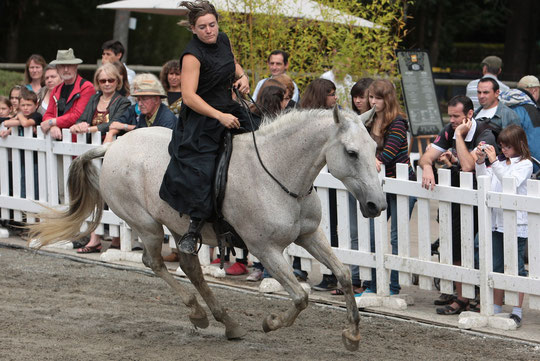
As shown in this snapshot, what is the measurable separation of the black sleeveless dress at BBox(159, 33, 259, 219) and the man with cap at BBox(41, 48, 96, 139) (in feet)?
13.2

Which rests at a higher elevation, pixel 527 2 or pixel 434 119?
pixel 527 2

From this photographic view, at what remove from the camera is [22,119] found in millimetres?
10789

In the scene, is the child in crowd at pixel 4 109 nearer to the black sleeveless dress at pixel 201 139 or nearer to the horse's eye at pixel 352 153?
the black sleeveless dress at pixel 201 139

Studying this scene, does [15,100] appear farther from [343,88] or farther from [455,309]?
[455,309]

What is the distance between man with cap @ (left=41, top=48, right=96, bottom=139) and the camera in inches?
410

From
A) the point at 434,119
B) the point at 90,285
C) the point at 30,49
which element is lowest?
the point at 90,285

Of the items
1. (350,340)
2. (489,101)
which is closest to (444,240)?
(489,101)

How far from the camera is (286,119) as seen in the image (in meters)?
6.37

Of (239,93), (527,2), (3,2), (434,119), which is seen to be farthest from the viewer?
(3,2)

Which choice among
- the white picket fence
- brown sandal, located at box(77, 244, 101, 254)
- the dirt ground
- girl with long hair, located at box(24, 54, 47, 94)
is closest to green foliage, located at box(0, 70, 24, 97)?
girl with long hair, located at box(24, 54, 47, 94)

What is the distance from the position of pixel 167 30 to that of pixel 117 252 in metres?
25.1

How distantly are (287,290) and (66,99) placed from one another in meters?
5.30

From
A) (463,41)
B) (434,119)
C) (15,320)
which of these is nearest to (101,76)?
(15,320)

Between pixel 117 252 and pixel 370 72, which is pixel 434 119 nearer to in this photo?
pixel 370 72
